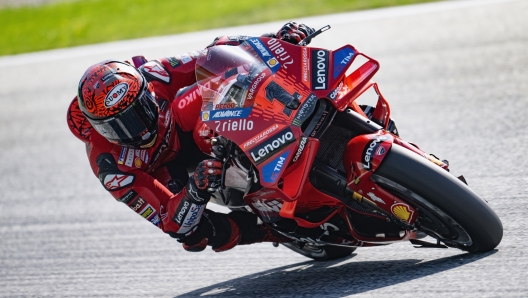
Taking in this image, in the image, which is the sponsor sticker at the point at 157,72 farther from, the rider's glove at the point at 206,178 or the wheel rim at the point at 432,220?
the wheel rim at the point at 432,220

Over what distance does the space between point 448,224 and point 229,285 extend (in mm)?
1771

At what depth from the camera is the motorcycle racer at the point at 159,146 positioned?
4.52 metres

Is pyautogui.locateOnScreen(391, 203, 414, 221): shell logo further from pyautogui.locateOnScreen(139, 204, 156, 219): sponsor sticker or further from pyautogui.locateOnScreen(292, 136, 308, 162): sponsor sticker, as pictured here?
pyautogui.locateOnScreen(139, 204, 156, 219): sponsor sticker

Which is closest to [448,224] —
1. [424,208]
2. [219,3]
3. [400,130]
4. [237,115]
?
[424,208]

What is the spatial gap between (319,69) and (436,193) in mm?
886

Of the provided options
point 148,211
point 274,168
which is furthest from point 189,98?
point 274,168

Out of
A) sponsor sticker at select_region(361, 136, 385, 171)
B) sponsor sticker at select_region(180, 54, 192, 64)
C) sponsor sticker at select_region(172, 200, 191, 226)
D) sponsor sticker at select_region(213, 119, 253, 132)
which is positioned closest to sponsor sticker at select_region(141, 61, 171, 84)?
sponsor sticker at select_region(180, 54, 192, 64)

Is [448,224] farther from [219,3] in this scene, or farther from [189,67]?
[219,3]

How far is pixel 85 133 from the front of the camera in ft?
16.5

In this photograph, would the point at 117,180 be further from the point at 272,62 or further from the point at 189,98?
the point at 272,62

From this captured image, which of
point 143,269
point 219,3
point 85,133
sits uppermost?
point 219,3

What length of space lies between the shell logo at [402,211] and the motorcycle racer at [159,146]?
38.2 inches

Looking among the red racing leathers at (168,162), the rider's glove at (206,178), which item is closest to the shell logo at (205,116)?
the rider's glove at (206,178)

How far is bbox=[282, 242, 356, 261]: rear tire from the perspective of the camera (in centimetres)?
527
